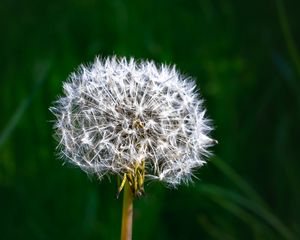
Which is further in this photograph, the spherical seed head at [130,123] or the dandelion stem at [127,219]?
the spherical seed head at [130,123]

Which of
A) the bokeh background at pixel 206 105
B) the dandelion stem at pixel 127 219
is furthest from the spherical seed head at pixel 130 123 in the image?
the bokeh background at pixel 206 105

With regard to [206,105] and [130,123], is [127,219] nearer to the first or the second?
[130,123]

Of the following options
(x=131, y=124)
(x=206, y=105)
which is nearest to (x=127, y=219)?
(x=131, y=124)

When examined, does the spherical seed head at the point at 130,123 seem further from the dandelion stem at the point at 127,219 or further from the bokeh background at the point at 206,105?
the bokeh background at the point at 206,105

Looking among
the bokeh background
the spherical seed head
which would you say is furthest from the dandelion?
the bokeh background

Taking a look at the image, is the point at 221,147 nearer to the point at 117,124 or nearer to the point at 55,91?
the point at 55,91

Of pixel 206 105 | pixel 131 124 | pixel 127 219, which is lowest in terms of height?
pixel 127 219

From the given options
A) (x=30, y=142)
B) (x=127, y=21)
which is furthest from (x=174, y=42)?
(x=30, y=142)

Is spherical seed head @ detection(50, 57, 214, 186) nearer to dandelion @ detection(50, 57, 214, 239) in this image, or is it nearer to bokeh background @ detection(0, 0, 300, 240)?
dandelion @ detection(50, 57, 214, 239)
